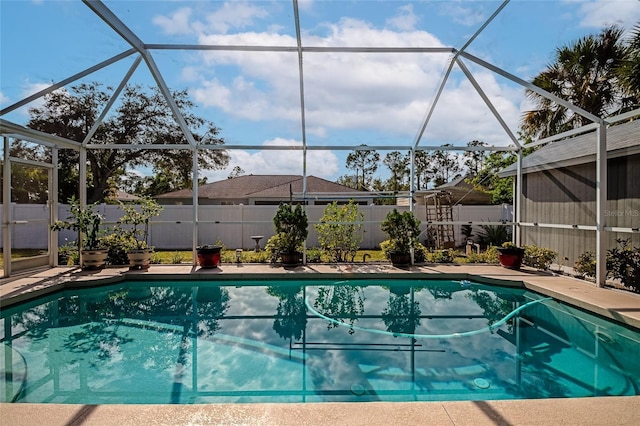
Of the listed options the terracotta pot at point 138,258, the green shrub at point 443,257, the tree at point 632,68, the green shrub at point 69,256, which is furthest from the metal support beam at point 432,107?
the green shrub at point 69,256

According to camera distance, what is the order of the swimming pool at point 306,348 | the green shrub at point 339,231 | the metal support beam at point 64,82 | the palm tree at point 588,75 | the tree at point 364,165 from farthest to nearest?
the tree at point 364,165
the palm tree at point 588,75
the green shrub at point 339,231
the metal support beam at point 64,82
the swimming pool at point 306,348

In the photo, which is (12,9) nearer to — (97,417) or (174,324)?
(174,324)

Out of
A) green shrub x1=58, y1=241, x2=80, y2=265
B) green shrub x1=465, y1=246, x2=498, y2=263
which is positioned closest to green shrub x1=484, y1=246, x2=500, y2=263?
green shrub x1=465, y1=246, x2=498, y2=263

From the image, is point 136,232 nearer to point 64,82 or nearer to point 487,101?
point 64,82

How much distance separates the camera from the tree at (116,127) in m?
11.4

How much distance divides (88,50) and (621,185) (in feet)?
31.3

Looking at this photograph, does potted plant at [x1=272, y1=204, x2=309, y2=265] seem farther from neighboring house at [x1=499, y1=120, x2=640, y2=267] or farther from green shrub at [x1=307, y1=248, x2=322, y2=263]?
neighboring house at [x1=499, y1=120, x2=640, y2=267]

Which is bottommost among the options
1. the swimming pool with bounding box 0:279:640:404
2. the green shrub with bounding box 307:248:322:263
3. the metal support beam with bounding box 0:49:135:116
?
the swimming pool with bounding box 0:279:640:404

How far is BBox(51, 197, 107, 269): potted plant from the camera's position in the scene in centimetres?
706

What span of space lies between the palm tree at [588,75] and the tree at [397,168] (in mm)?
15480

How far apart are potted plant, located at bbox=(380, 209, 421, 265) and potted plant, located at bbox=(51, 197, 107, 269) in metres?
6.08

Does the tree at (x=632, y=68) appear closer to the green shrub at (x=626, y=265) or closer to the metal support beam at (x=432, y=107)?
the green shrub at (x=626, y=265)

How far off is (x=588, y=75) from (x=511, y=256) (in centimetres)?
631

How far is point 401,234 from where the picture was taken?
7750 mm
